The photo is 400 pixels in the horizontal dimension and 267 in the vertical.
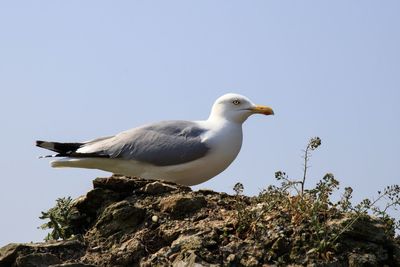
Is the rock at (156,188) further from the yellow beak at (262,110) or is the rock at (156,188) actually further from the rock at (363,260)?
the yellow beak at (262,110)

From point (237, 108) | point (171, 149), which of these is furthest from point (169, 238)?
point (237, 108)

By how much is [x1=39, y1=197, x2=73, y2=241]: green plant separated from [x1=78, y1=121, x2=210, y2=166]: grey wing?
2.33 meters

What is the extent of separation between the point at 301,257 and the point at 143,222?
199 centimetres

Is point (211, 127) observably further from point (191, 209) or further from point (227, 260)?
point (227, 260)

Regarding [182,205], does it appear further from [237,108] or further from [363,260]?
[237,108]

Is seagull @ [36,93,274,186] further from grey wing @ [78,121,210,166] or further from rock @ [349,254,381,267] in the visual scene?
rock @ [349,254,381,267]

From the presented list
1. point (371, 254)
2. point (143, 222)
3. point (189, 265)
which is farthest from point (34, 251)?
point (371, 254)

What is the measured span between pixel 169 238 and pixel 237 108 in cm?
421

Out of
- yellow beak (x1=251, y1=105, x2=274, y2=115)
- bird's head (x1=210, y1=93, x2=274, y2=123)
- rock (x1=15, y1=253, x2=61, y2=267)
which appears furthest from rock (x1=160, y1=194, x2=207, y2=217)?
yellow beak (x1=251, y1=105, x2=274, y2=115)

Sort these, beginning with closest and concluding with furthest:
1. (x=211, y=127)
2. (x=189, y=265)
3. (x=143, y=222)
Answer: (x=189, y=265) → (x=143, y=222) → (x=211, y=127)

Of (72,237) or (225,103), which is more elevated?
(225,103)

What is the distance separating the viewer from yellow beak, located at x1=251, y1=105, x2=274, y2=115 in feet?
41.8

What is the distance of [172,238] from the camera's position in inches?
352

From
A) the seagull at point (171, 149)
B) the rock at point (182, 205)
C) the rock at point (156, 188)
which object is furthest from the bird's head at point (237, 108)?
the rock at point (182, 205)
